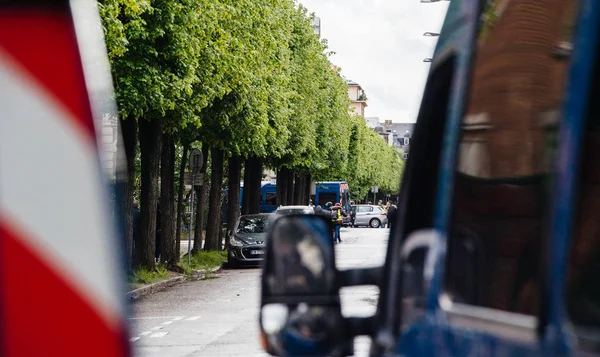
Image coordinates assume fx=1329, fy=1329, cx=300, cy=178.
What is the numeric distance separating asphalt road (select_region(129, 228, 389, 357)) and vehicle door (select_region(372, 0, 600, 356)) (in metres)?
6.33

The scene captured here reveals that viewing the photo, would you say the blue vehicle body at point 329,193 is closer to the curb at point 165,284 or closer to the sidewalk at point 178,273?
the sidewalk at point 178,273

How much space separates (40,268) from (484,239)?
0.74m

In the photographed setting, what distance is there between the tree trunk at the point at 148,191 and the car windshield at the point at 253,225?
7592 mm

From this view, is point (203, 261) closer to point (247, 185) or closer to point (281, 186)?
point (247, 185)

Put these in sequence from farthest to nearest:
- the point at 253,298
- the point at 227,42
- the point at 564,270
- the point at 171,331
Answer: the point at 227,42, the point at 253,298, the point at 171,331, the point at 564,270

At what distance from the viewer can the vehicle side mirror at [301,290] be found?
8.93ft

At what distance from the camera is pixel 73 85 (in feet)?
7.16

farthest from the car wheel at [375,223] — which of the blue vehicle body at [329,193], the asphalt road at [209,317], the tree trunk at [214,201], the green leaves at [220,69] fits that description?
the asphalt road at [209,317]

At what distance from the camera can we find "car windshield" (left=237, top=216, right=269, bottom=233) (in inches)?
1433

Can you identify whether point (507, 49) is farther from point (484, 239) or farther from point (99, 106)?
point (99, 106)

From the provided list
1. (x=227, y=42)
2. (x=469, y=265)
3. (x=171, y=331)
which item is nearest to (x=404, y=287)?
(x=469, y=265)

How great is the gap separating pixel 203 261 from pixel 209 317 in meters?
16.6

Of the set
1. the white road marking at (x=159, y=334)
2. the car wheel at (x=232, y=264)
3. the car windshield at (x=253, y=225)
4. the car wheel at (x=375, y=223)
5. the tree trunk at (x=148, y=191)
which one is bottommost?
the car wheel at (x=375, y=223)

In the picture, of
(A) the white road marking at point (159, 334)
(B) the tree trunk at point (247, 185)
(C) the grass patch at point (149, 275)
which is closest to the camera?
(A) the white road marking at point (159, 334)
